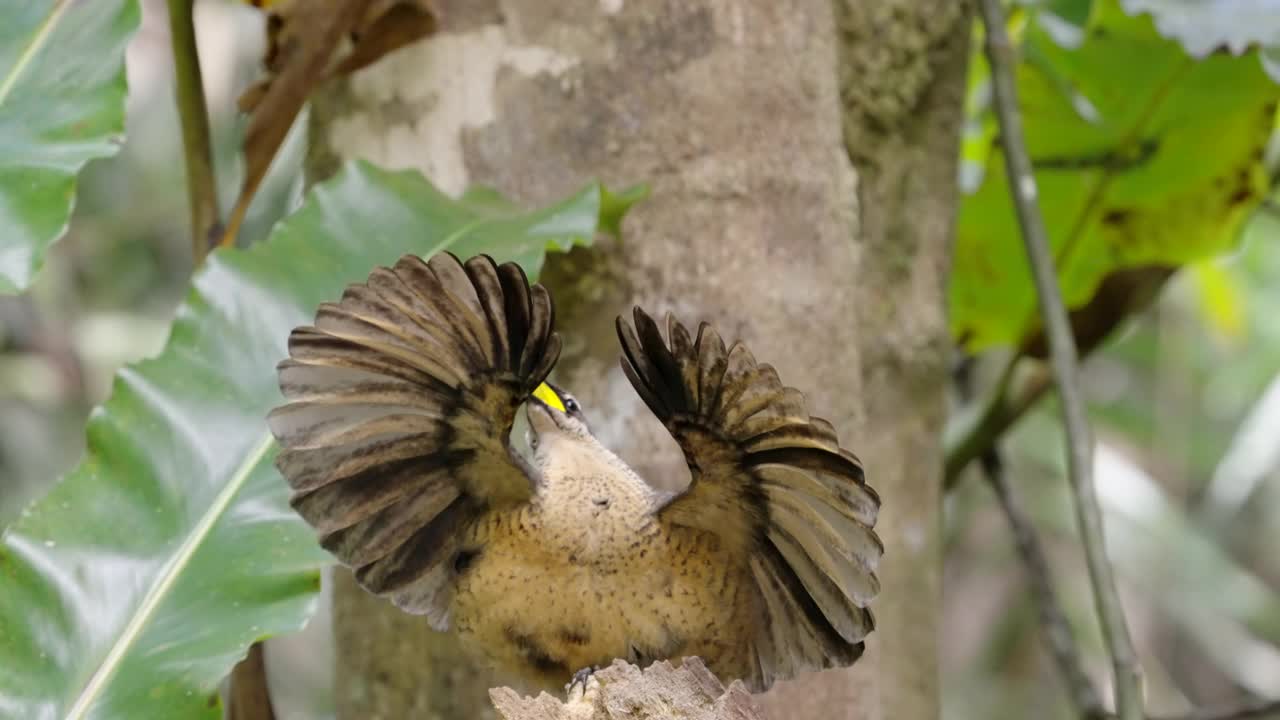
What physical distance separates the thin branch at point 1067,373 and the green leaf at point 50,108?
2.85ft

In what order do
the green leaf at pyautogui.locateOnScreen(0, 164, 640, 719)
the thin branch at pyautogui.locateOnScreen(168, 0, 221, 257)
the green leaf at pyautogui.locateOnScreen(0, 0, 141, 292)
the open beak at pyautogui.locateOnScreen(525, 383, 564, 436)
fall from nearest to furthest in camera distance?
the open beak at pyautogui.locateOnScreen(525, 383, 564, 436)
the green leaf at pyautogui.locateOnScreen(0, 164, 640, 719)
the green leaf at pyautogui.locateOnScreen(0, 0, 141, 292)
the thin branch at pyautogui.locateOnScreen(168, 0, 221, 257)

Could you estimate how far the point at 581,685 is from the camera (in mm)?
784

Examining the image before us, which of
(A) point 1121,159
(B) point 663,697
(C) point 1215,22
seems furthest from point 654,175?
(A) point 1121,159

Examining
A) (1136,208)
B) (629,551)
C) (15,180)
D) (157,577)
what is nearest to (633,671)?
(629,551)

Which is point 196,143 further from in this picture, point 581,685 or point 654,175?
point 581,685

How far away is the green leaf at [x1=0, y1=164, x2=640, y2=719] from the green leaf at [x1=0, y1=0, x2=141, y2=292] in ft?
0.41

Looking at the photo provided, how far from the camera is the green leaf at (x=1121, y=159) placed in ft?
5.88

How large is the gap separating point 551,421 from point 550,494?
61mm

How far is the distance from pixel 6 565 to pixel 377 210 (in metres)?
0.40

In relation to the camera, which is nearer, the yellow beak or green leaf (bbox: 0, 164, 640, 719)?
the yellow beak

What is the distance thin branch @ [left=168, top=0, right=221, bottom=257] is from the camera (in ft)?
4.57

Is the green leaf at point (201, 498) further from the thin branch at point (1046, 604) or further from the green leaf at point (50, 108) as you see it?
the thin branch at point (1046, 604)

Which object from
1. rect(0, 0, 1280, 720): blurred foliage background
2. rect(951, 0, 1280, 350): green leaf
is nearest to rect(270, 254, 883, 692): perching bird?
rect(0, 0, 1280, 720): blurred foliage background

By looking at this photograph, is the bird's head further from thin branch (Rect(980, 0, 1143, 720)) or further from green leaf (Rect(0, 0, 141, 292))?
thin branch (Rect(980, 0, 1143, 720))
